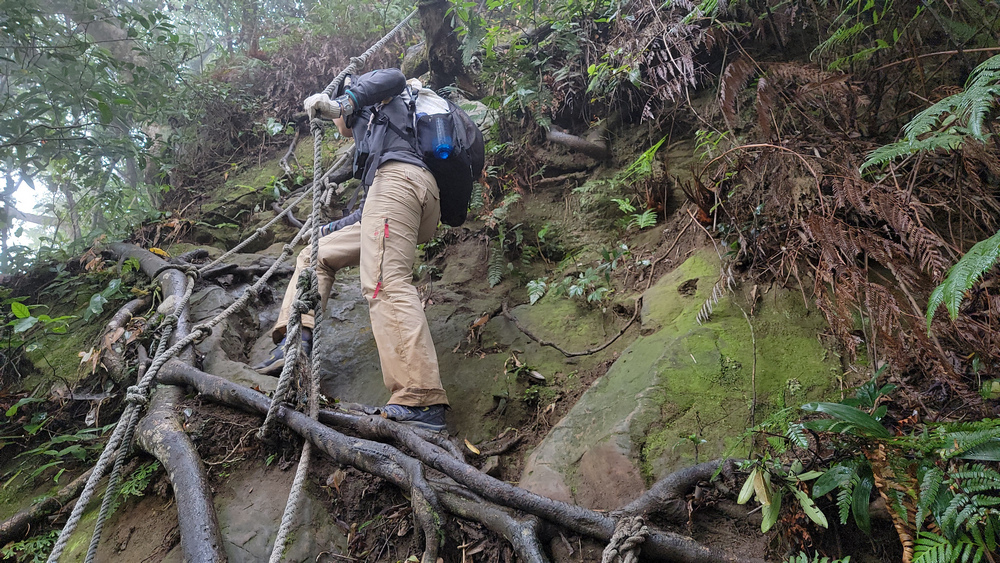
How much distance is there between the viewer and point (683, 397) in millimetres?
2477

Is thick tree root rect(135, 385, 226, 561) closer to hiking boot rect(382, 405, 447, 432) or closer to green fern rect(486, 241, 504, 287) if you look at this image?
hiking boot rect(382, 405, 447, 432)

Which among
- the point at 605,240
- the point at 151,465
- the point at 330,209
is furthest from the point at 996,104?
the point at 330,209

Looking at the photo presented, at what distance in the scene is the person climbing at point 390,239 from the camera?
3143 mm

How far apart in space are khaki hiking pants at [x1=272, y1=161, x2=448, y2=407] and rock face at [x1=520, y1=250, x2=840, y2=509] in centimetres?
96

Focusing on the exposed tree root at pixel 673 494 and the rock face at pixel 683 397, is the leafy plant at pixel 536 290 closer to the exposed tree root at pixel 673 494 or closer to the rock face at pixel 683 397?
the rock face at pixel 683 397

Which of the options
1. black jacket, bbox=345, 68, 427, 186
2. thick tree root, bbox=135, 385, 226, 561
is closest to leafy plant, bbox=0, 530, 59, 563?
thick tree root, bbox=135, 385, 226, 561

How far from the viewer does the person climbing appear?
314 cm

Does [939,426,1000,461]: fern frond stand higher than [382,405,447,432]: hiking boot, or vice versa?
[939,426,1000,461]: fern frond

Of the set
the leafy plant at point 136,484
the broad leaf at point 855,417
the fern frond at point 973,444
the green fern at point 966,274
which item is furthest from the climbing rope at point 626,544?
the leafy plant at point 136,484

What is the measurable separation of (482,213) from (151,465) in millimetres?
3920

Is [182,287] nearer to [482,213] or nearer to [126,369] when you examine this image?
[126,369]

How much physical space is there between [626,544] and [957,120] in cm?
236

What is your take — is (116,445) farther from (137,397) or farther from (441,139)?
(441,139)

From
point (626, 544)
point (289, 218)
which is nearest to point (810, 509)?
point (626, 544)
